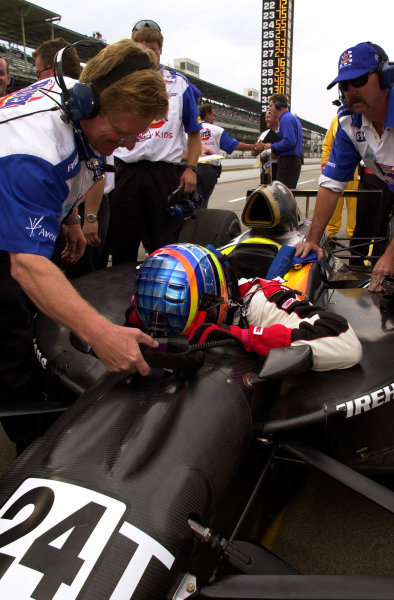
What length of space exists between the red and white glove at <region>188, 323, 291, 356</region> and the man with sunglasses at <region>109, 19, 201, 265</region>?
1.91 m

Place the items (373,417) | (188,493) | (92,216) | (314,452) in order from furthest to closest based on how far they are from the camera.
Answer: (92,216), (373,417), (314,452), (188,493)

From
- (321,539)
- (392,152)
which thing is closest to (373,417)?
(321,539)

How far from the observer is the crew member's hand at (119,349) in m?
1.38

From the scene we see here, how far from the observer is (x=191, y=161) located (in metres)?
3.63

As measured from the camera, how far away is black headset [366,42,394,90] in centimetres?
248

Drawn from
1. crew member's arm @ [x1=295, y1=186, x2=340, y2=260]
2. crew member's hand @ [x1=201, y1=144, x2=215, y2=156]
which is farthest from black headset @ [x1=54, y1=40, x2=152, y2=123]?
crew member's hand @ [x1=201, y1=144, x2=215, y2=156]

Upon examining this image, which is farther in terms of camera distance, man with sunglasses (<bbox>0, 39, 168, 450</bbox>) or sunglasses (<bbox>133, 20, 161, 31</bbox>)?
sunglasses (<bbox>133, 20, 161, 31</bbox>)

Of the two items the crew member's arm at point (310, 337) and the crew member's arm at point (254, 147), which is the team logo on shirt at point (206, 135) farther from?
the crew member's arm at point (310, 337)

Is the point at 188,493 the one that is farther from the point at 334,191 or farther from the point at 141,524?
the point at 334,191

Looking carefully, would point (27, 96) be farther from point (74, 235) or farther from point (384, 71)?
point (384, 71)

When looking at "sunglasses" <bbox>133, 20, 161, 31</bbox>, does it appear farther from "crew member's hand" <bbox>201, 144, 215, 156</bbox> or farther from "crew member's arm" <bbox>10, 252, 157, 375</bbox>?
"crew member's hand" <bbox>201, 144, 215, 156</bbox>

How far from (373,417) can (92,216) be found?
7.11ft

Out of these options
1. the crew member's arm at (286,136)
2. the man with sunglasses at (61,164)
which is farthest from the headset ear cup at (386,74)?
the crew member's arm at (286,136)

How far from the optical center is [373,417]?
1758mm
